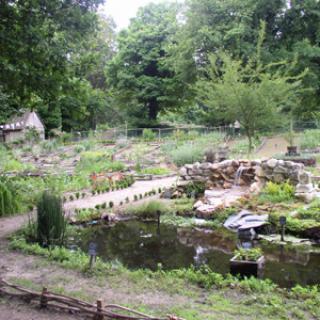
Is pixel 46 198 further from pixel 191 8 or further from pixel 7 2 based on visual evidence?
pixel 191 8

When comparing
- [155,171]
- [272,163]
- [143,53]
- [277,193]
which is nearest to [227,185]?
[272,163]

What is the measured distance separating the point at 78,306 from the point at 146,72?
103 feet

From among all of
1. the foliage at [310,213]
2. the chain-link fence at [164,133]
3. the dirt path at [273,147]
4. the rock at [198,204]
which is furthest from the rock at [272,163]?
the chain-link fence at [164,133]

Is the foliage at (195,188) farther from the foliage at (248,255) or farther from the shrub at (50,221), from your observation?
the foliage at (248,255)

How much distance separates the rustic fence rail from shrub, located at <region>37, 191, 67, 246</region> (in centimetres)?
267

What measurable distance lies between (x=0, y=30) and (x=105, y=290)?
352 centimetres

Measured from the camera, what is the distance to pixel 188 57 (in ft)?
95.8

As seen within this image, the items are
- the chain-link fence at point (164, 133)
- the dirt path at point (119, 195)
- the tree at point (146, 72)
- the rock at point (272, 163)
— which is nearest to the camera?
the dirt path at point (119, 195)

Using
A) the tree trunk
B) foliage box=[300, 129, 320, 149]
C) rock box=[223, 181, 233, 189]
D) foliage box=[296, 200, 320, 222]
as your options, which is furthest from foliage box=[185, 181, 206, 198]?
the tree trunk

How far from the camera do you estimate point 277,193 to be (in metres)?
11.5

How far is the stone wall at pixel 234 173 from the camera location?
12.5m

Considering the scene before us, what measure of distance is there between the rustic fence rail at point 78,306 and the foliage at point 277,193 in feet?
24.1

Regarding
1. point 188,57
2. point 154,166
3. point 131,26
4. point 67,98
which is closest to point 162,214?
point 67,98

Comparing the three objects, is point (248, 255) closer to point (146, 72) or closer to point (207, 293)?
point (207, 293)
